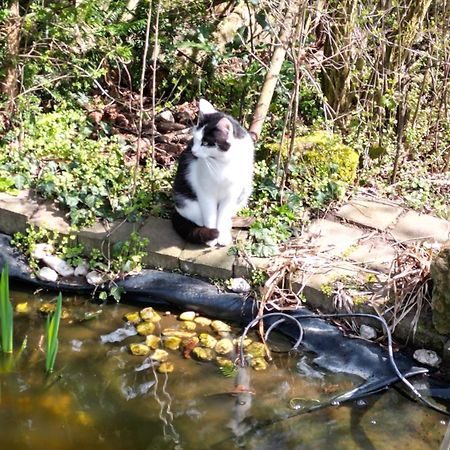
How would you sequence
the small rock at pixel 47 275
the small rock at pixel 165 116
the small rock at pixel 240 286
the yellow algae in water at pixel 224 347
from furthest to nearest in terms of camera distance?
the small rock at pixel 165 116 < the small rock at pixel 47 275 < the small rock at pixel 240 286 < the yellow algae in water at pixel 224 347

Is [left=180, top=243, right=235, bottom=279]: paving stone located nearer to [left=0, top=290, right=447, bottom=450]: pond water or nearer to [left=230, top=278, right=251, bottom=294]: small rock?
[left=230, top=278, right=251, bottom=294]: small rock

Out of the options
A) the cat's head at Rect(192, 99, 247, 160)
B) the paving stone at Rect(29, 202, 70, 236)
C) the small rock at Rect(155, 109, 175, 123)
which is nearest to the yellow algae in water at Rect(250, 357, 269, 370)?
the cat's head at Rect(192, 99, 247, 160)

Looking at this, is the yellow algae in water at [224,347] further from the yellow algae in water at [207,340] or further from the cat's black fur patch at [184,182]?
the cat's black fur patch at [184,182]

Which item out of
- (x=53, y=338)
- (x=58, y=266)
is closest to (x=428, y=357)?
(x=53, y=338)

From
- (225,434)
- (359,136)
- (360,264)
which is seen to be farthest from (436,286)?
(359,136)

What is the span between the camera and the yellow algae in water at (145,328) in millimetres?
3676

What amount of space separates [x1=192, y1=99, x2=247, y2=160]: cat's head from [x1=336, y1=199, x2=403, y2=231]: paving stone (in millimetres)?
1090

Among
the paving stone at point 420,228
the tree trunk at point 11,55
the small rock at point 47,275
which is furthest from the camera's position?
→ the tree trunk at point 11,55

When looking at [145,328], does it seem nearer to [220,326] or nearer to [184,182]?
[220,326]

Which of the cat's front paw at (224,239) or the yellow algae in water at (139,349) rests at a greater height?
the cat's front paw at (224,239)

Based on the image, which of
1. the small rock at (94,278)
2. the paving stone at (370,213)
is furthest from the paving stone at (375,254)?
the small rock at (94,278)

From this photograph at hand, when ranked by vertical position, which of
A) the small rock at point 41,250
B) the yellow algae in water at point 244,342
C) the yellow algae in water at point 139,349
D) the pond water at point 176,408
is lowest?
A: the pond water at point 176,408

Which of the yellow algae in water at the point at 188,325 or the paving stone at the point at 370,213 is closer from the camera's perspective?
the yellow algae in water at the point at 188,325

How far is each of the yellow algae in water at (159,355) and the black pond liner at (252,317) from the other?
440mm
